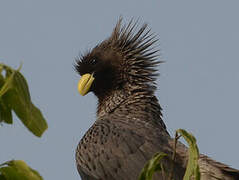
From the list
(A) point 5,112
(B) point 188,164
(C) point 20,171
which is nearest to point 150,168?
(B) point 188,164

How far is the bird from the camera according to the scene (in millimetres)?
6750

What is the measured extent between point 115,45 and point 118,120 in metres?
1.90

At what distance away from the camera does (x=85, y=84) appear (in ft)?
29.3

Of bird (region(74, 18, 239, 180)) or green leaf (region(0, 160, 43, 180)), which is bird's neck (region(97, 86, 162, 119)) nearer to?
bird (region(74, 18, 239, 180))

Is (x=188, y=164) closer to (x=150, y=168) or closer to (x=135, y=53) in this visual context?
(x=150, y=168)

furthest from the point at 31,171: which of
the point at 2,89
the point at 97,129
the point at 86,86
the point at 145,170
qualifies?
the point at 86,86

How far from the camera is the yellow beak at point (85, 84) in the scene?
8.94m

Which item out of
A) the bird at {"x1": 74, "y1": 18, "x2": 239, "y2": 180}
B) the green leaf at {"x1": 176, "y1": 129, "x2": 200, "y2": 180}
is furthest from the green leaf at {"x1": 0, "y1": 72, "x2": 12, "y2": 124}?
the bird at {"x1": 74, "y1": 18, "x2": 239, "y2": 180}

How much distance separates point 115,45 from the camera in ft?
30.1

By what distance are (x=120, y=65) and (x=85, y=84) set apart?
2.33 feet

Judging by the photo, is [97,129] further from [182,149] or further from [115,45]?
[115,45]

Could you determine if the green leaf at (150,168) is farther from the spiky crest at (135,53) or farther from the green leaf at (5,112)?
the spiky crest at (135,53)

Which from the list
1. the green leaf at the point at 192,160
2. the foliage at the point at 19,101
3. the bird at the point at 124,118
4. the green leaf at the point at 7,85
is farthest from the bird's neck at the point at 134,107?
the green leaf at the point at 7,85

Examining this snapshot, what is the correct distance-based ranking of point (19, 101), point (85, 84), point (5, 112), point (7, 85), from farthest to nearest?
point (85, 84) → point (5, 112) → point (19, 101) → point (7, 85)
